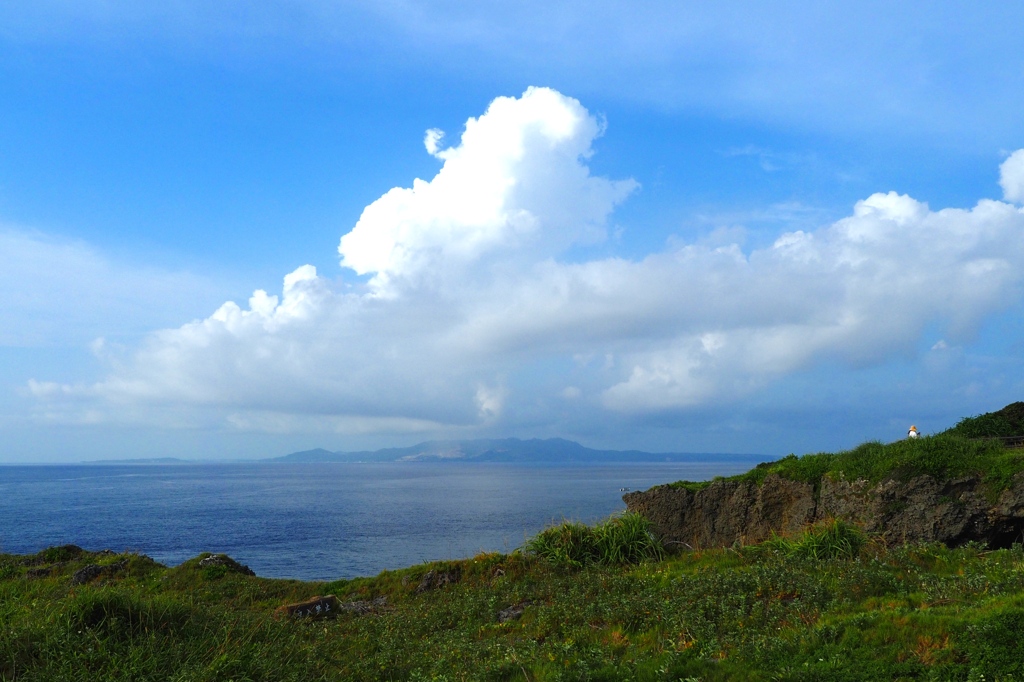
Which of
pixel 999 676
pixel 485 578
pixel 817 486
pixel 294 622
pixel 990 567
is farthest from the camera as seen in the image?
pixel 817 486

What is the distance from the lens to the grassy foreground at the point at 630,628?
7098mm

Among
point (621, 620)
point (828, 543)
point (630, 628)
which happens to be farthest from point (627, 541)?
point (630, 628)

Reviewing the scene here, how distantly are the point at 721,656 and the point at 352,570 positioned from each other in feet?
113

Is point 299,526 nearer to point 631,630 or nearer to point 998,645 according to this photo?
point 631,630

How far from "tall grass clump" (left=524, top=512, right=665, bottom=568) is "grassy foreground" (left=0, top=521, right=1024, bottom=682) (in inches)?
54.4

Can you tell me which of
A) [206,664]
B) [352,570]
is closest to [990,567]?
[206,664]

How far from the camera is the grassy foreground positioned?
23.3 feet

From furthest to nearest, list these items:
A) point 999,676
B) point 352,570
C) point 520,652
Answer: point 352,570 < point 520,652 < point 999,676

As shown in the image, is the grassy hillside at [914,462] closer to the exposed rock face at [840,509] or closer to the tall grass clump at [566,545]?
the exposed rock face at [840,509]

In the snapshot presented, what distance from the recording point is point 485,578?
1571 cm

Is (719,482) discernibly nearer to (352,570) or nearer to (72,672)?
(72,672)

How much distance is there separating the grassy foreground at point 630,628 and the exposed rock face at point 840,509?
2362 mm

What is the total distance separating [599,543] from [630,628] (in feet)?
21.3

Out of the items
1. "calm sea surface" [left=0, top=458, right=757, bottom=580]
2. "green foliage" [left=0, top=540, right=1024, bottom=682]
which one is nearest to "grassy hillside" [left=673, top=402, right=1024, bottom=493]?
"green foliage" [left=0, top=540, right=1024, bottom=682]
